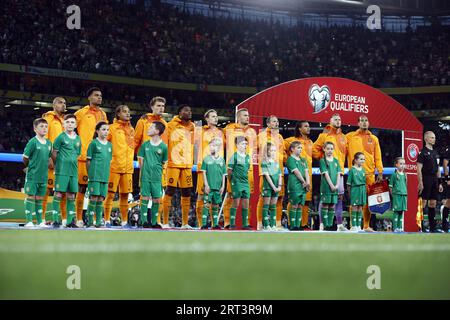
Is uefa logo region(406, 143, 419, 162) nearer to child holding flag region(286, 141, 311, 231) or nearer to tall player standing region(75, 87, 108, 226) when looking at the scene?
child holding flag region(286, 141, 311, 231)

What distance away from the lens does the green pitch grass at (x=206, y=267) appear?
4.38 m

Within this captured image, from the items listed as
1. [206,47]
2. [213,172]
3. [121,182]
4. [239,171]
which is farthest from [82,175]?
[206,47]

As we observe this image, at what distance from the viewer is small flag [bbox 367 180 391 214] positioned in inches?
440

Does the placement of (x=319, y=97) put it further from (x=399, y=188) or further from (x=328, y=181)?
(x=328, y=181)

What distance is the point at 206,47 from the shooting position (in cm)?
3469

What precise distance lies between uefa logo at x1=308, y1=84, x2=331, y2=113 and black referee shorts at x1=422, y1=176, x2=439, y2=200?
11.0 feet

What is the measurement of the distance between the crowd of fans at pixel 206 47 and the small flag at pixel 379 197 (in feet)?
66.5

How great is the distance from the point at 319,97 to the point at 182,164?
18.3 feet

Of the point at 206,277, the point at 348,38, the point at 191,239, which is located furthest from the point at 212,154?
the point at 348,38

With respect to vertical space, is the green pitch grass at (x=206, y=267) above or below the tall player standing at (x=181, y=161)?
below

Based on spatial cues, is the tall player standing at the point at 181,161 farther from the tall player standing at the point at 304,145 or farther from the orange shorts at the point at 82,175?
the tall player standing at the point at 304,145

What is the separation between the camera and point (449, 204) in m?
11.9

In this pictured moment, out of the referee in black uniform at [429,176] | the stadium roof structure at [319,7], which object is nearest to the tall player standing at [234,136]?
the referee in black uniform at [429,176]

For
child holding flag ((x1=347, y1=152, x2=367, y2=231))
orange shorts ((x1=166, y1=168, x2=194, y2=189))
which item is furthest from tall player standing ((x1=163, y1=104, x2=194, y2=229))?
child holding flag ((x1=347, y1=152, x2=367, y2=231))
